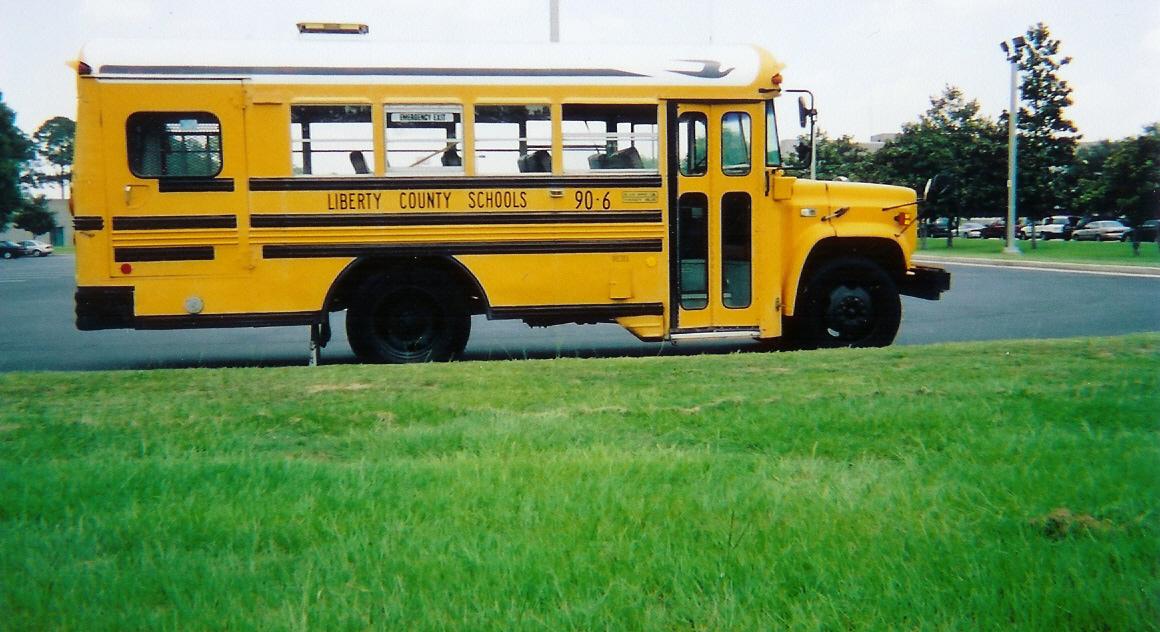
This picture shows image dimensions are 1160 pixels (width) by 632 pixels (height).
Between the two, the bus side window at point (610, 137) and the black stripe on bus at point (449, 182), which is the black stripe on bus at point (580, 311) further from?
the bus side window at point (610, 137)

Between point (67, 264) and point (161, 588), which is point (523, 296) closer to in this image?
point (161, 588)

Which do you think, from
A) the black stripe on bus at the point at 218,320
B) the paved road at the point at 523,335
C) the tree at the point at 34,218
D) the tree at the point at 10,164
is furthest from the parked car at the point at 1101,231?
the tree at the point at 10,164

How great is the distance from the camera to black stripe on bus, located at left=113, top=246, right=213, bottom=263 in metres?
9.02

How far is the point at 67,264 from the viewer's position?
3906cm

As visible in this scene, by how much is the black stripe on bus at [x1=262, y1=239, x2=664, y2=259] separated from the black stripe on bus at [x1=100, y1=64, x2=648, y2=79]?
1.44m

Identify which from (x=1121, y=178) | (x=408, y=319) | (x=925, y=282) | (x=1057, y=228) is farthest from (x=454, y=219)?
(x=1057, y=228)

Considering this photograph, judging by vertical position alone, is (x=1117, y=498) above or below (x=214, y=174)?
below

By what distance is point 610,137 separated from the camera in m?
9.57


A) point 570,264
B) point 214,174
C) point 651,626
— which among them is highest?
point 214,174

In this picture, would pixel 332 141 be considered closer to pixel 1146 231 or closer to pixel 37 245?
pixel 37 245

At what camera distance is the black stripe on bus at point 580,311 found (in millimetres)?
9547

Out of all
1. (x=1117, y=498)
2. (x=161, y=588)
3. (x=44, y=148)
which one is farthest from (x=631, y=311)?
(x=161, y=588)

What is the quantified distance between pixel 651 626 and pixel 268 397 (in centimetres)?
429

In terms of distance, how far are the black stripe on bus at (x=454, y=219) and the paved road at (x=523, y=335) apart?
1632 millimetres
